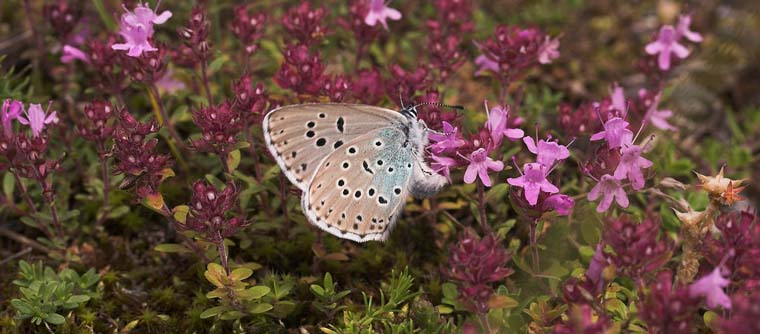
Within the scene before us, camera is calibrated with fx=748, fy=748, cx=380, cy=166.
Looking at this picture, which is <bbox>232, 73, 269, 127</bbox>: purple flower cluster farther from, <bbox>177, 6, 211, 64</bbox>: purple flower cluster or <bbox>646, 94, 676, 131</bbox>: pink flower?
<bbox>646, 94, 676, 131</bbox>: pink flower

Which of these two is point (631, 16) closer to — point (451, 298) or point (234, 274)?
point (451, 298)

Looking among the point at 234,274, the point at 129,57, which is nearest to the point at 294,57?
the point at 129,57

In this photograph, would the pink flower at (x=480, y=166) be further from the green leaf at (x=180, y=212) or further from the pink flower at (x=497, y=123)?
the green leaf at (x=180, y=212)

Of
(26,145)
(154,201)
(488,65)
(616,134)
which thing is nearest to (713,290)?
(616,134)

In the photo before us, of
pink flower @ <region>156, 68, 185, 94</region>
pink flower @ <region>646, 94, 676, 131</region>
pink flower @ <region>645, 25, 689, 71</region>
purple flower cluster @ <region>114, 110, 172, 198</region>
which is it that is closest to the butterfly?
purple flower cluster @ <region>114, 110, 172, 198</region>

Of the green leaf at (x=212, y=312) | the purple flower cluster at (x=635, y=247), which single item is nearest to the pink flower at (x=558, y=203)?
the purple flower cluster at (x=635, y=247)

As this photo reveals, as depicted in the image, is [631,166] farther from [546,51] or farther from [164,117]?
[164,117]
